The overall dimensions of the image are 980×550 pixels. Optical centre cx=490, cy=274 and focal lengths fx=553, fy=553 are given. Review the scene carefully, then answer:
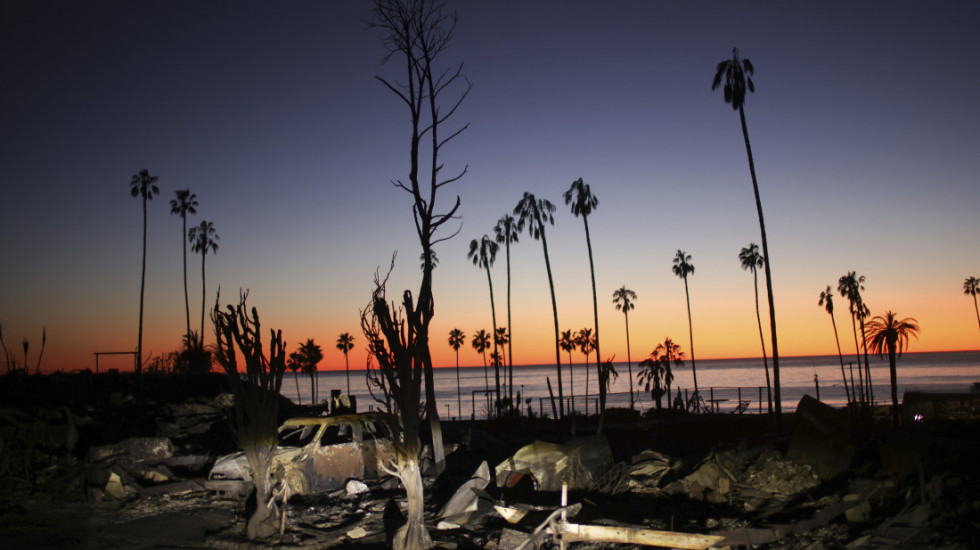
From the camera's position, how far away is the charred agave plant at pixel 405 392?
755cm

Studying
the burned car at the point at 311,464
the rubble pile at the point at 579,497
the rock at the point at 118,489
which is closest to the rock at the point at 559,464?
the rubble pile at the point at 579,497

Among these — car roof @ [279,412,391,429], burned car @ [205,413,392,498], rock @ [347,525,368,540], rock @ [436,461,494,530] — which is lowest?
rock @ [347,525,368,540]

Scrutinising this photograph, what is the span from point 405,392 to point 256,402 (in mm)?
2730

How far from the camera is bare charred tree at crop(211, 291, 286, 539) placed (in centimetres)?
884

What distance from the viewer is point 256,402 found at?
8992 millimetres

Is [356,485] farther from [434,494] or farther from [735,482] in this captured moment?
[735,482]

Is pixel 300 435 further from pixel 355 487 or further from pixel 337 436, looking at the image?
pixel 355 487

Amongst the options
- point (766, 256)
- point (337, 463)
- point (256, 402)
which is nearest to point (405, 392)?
point (256, 402)

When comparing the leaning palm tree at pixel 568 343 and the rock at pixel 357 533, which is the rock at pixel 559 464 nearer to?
the rock at pixel 357 533

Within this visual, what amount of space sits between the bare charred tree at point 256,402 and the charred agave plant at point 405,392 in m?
2.01

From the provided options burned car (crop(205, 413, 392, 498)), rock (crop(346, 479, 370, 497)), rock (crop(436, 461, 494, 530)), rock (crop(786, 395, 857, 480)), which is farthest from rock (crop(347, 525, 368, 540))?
rock (crop(786, 395, 857, 480))

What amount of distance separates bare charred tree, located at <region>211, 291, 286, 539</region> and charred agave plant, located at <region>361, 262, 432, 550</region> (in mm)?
2006

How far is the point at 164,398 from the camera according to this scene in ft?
86.6

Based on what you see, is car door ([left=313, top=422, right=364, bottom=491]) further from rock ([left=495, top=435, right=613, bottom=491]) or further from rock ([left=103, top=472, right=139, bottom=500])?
rock ([left=103, top=472, right=139, bottom=500])
